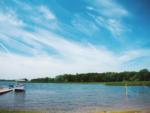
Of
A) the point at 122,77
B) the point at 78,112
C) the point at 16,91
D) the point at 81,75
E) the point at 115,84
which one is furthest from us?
the point at 81,75

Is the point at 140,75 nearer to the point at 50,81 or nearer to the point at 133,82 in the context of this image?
the point at 133,82

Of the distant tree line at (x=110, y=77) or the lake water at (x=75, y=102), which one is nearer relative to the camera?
the lake water at (x=75, y=102)

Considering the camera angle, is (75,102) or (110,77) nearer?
(75,102)

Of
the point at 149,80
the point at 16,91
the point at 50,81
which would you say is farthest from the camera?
the point at 50,81

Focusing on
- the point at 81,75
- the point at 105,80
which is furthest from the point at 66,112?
the point at 81,75

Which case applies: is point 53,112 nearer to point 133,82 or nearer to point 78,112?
point 78,112

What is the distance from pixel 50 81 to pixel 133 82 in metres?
37.1

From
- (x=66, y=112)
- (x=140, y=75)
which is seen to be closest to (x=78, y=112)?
(x=66, y=112)

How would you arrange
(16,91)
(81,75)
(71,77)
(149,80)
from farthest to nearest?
(71,77) → (81,75) → (149,80) → (16,91)

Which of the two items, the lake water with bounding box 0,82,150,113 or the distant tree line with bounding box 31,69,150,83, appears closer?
the lake water with bounding box 0,82,150,113

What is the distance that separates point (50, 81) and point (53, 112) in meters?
62.1

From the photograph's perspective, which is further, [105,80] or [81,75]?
[81,75]

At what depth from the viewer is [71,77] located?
5588 centimetres

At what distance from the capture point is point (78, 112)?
866 centimetres
